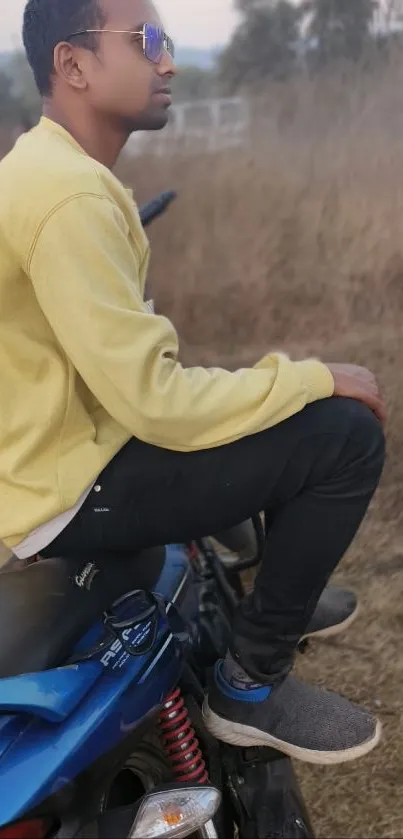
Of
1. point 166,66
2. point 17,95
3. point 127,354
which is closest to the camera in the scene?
point 127,354

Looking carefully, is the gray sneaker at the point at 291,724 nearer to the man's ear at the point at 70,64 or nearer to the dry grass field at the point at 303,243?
the man's ear at the point at 70,64

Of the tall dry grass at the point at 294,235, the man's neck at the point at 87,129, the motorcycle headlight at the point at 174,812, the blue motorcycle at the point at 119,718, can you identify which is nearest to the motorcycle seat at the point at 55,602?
the blue motorcycle at the point at 119,718

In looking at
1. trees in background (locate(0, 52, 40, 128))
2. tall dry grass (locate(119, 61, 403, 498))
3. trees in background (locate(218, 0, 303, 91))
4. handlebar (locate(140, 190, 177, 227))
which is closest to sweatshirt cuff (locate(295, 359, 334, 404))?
handlebar (locate(140, 190, 177, 227))

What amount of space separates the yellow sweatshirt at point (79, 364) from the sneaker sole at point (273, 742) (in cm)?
41

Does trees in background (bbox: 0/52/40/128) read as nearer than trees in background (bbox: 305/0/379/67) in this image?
No

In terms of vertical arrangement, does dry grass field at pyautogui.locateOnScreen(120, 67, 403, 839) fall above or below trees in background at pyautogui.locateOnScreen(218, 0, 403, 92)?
below

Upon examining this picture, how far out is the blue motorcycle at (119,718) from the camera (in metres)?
0.94

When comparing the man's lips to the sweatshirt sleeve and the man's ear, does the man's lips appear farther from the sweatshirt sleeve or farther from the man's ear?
the sweatshirt sleeve

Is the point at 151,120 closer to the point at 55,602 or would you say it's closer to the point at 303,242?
the point at 55,602

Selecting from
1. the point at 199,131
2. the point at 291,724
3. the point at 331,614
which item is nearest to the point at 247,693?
the point at 291,724

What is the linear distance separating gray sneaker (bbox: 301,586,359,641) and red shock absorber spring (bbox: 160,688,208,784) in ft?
1.10

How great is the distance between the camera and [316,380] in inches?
39.9

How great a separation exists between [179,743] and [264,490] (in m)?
0.39

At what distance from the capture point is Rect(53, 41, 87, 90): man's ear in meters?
1.09
